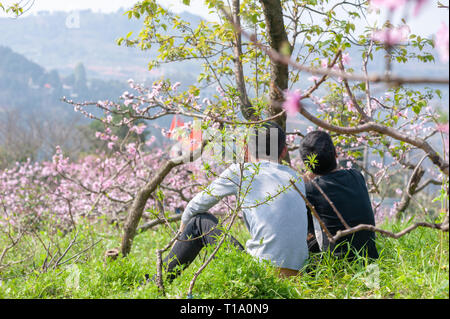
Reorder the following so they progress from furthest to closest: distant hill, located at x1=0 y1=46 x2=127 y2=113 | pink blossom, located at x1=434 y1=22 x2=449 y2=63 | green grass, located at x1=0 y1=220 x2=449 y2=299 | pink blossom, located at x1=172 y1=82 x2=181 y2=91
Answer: distant hill, located at x1=0 y1=46 x2=127 y2=113 < pink blossom, located at x1=172 y1=82 x2=181 y2=91 < green grass, located at x1=0 y1=220 x2=449 y2=299 < pink blossom, located at x1=434 y1=22 x2=449 y2=63

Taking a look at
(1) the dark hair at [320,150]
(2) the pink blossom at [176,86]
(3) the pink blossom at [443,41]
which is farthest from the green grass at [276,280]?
(2) the pink blossom at [176,86]

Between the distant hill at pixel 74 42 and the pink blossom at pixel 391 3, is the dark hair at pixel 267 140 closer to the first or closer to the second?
the pink blossom at pixel 391 3

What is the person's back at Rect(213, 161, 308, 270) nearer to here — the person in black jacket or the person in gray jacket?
the person in gray jacket

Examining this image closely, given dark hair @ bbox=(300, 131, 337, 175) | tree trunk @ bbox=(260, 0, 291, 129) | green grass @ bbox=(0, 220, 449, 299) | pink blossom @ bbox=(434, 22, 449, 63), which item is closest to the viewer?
pink blossom @ bbox=(434, 22, 449, 63)

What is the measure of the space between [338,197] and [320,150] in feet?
0.90

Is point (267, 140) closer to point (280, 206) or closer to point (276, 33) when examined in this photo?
point (280, 206)

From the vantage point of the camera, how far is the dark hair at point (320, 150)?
7.54 ft

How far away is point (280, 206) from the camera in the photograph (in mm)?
2203

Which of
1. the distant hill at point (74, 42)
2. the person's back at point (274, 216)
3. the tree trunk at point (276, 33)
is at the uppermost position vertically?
the distant hill at point (74, 42)

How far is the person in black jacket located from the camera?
2258mm

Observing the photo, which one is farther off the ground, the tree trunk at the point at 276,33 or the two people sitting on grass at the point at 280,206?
the tree trunk at the point at 276,33

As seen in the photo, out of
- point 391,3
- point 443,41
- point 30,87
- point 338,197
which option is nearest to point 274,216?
point 338,197

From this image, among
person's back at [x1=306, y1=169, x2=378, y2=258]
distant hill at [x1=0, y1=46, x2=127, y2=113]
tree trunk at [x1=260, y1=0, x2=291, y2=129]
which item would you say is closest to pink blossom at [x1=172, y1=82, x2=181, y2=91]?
tree trunk at [x1=260, y1=0, x2=291, y2=129]
